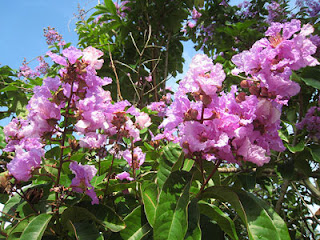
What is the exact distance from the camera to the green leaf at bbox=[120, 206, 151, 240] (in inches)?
30.4

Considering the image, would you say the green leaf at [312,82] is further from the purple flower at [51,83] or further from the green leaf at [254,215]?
the purple flower at [51,83]

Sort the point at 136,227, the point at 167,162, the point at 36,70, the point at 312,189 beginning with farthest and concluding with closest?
the point at 36,70 → the point at 312,189 → the point at 167,162 → the point at 136,227

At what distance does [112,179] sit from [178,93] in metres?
0.43

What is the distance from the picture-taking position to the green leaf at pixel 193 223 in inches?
26.6

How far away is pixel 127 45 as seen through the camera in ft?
8.76

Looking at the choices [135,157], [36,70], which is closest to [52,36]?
[36,70]

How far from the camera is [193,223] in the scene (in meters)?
0.70

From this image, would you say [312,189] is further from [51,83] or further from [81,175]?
[51,83]

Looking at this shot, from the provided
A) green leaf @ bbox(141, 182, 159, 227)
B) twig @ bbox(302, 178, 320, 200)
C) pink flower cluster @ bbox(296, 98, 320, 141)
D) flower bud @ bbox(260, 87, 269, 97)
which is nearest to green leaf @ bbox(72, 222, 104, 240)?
green leaf @ bbox(141, 182, 159, 227)

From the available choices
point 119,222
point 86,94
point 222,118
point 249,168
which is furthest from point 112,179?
point 249,168

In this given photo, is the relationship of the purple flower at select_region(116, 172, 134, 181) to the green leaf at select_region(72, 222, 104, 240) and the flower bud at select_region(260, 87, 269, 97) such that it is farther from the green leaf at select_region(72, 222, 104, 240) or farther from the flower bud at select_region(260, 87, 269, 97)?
the flower bud at select_region(260, 87, 269, 97)

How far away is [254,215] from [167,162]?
333 millimetres

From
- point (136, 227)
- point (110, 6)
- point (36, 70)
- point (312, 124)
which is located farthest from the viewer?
point (36, 70)

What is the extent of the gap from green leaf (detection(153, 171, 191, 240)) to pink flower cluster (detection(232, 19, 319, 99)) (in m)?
0.35
